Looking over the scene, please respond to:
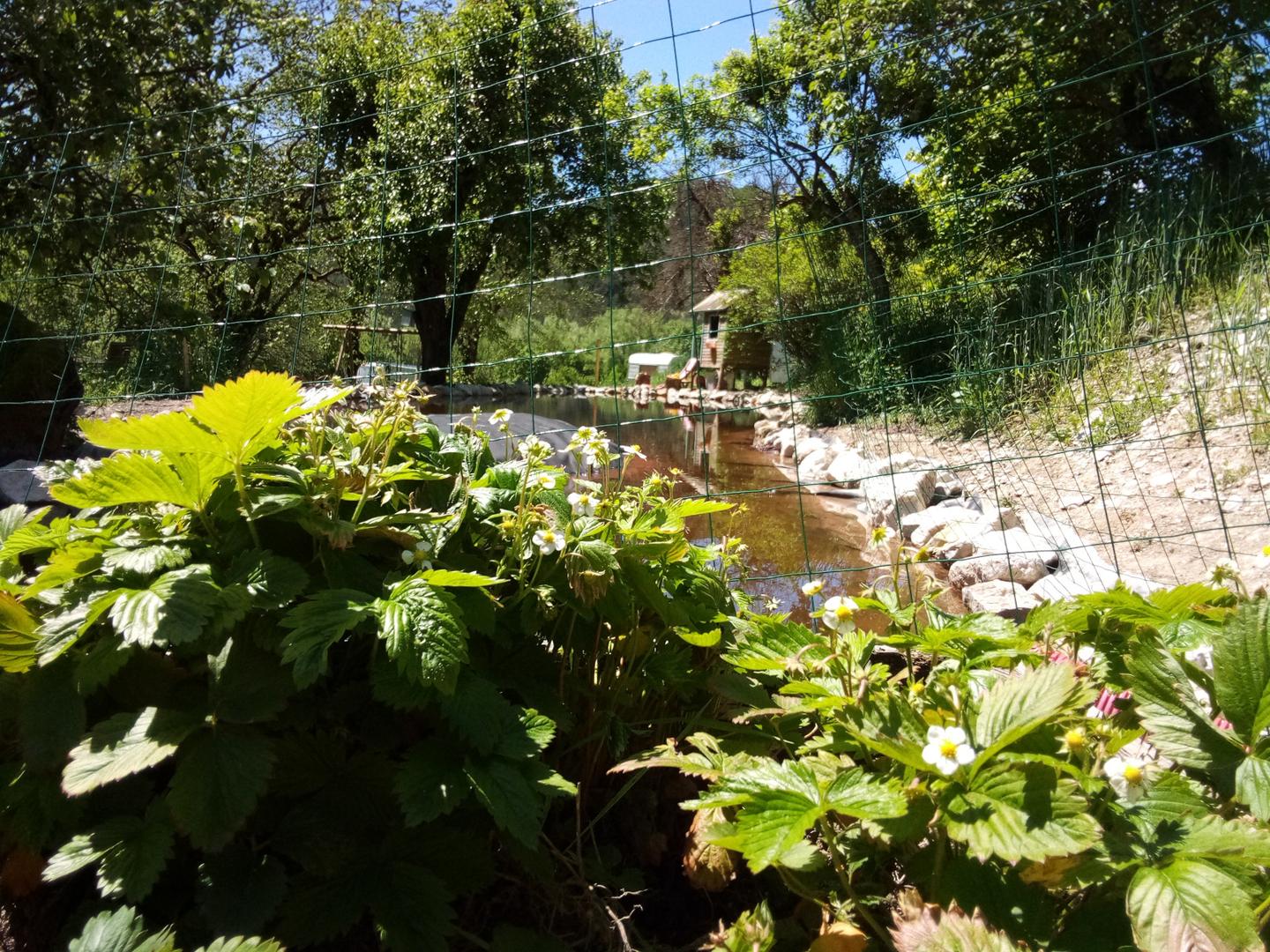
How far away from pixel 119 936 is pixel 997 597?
320 cm

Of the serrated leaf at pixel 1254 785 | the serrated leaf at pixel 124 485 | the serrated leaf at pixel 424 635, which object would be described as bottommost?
the serrated leaf at pixel 1254 785

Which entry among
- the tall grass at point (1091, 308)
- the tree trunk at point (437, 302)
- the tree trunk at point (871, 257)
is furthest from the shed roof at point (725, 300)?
the tall grass at point (1091, 308)

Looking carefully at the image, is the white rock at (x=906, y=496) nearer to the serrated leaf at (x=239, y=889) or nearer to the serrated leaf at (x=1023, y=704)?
the serrated leaf at (x=1023, y=704)

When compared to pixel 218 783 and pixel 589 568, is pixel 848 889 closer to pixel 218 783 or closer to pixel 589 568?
pixel 589 568

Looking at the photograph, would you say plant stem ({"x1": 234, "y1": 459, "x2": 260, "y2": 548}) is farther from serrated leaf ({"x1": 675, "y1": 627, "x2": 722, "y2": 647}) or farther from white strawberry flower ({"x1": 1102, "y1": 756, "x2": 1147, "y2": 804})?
white strawberry flower ({"x1": 1102, "y1": 756, "x2": 1147, "y2": 804})

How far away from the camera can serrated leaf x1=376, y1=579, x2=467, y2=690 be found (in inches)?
30.3

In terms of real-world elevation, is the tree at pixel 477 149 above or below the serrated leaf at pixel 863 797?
above

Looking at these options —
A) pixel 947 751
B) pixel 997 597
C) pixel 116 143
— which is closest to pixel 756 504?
pixel 997 597

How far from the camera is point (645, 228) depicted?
1020 centimetres

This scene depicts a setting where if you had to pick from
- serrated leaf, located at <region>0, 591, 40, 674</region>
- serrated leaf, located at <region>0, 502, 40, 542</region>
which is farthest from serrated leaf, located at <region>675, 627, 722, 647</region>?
serrated leaf, located at <region>0, 502, 40, 542</region>

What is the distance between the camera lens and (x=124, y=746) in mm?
788

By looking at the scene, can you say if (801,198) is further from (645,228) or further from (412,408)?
(412,408)

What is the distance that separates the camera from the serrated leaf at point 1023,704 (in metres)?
0.67

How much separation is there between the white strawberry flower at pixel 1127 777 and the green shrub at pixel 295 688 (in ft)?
1.49
